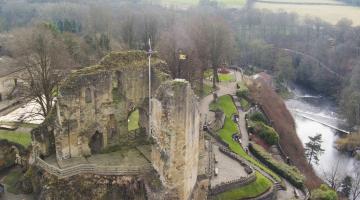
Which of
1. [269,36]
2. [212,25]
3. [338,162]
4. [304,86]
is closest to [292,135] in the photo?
[338,162]

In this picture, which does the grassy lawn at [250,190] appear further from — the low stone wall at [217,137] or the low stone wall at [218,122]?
the low stone wall at [218,122]

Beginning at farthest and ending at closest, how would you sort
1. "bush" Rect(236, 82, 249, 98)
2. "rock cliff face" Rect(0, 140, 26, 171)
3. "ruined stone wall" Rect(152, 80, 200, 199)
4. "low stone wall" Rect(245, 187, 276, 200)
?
"bush" Rect(236, 82, 249, 98)
"rock cliff face" Rect(0, 140, 26, 171)
"low stone wall" Rect(245, 187, 276, 200)
"ruined stone wall" Rect(152, 80, 200, 199)

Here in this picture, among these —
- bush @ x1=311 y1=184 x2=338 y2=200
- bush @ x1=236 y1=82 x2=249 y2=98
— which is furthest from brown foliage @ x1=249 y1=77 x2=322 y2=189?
bush @ x1=311 y1=184 x2=338 y2=200

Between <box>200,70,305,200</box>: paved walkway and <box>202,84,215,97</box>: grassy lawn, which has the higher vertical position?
<box>202,84,215,97</box>: grassy lawn

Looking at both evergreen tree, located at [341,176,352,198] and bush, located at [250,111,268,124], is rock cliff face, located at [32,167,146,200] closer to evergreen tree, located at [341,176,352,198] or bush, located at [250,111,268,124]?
evergreen tree, located at [341,176,352,198]

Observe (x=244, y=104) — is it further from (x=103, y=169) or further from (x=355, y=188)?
(x=103, y=169)

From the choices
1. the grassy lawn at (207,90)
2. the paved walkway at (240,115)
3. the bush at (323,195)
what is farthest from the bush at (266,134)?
the bush at (323,195)
